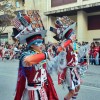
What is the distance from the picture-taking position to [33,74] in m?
4.07

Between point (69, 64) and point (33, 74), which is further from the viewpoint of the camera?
point (69, 64)

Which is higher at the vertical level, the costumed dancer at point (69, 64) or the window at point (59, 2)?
the window at point (59, 2)

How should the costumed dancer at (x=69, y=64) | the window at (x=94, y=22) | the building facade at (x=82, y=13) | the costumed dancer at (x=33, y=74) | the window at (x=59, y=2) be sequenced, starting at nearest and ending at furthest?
the costumed dancer at (x=33, y=74), the costumed dancer at (x=69, y=64), the building facade at (x=82, y=13), the window at (x=94, y=22), the window at (x=59, y=2)

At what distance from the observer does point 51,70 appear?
163 inches

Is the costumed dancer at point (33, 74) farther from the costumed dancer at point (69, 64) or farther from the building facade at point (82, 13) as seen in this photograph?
the building facade at point (82, 13)

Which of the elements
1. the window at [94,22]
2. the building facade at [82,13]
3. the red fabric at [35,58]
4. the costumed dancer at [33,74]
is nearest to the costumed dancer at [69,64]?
the costumed dancer at [33,74]

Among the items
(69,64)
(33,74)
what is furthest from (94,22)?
(33,74)

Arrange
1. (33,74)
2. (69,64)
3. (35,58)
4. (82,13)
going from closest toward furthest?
1. (35,58)
2. (33,74)
3. (69,64)
4. (82,13)

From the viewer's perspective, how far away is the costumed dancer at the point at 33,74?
13.2 feet

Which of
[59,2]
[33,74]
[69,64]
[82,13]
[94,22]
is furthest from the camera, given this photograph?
[59,2]

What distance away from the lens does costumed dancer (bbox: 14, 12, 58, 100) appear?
13.2 feet

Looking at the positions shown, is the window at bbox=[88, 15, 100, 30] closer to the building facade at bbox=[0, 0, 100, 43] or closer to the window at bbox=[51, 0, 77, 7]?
the building facade at bbox=[0, 0, 100, 43]

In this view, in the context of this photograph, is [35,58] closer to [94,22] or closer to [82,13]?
[82,13]

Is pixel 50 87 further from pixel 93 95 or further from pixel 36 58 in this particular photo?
pixel 93 95
